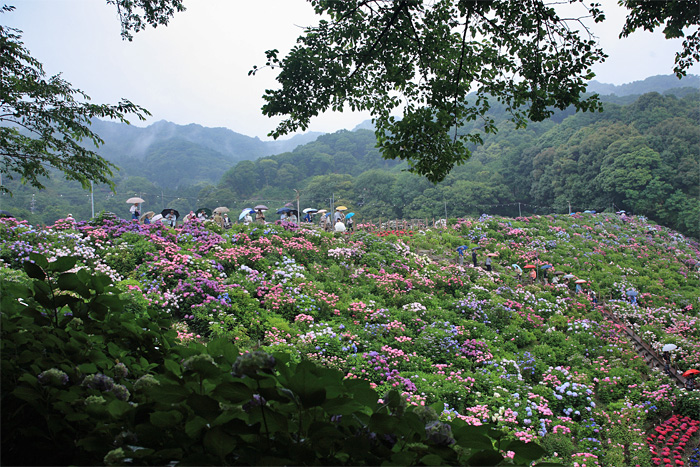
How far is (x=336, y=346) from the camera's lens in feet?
19.9

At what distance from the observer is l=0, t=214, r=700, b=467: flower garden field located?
0.93 metres

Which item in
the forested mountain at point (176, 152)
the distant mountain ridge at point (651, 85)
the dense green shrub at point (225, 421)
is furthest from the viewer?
the distant mountain ridge at point (651, 85)

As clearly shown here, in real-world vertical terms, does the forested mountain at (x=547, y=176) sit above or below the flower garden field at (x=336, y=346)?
above

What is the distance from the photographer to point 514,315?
8.63 m

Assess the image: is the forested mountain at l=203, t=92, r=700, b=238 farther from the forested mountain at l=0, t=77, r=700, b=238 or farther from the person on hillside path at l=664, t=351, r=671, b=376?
the person on hillside path at l=664, t=351, r=671, b=376

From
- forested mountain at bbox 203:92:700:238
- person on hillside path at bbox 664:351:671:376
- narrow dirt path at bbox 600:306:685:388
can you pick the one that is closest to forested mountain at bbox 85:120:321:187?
forested mountain at bbox 203:92:700:238

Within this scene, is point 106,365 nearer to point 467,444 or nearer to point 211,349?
point 211,349

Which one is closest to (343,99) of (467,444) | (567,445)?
(467,444)

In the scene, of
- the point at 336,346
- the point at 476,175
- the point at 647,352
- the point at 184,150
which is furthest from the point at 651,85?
the point at 336,346

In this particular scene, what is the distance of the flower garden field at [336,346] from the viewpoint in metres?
0.93

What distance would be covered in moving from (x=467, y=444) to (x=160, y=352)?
1.19m

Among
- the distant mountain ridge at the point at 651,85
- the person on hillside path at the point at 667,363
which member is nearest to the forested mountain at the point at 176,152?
the person on hillside path at the point at 667,363

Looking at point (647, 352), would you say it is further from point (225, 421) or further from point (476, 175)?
point (476, 175)

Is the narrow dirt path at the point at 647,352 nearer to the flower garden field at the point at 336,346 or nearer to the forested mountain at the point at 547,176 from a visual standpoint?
the flower garden field at the point at 336,346
